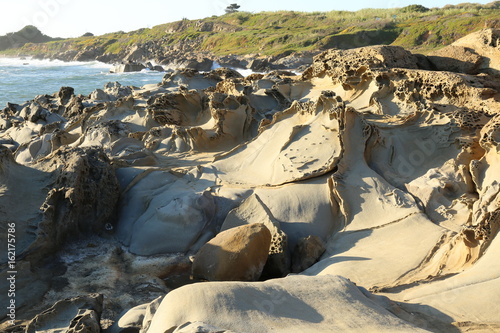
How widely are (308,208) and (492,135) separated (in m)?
1.51

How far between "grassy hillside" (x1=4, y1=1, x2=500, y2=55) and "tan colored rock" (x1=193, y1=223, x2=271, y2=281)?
653 inches

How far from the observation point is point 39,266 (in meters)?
3.43

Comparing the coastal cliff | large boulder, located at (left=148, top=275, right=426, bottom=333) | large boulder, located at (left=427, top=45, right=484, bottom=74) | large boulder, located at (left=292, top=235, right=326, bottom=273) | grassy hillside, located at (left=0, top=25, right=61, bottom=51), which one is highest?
grassy hillside, located at (left=0, top=25, right=61, bottom=51)

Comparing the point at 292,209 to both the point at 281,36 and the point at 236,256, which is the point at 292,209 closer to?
the point at 236,256

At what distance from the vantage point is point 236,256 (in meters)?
3.36

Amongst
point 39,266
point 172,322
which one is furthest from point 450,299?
point 39,266

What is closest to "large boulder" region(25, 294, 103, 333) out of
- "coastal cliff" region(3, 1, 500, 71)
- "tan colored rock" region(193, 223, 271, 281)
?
"tan colored rock" region(193, 223, 271, 281)

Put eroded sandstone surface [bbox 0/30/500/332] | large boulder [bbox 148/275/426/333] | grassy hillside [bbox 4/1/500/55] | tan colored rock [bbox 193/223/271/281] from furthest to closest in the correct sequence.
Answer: grassy hillside [bbox 4/1/500/55], tan colored rock [bbox 193/223/271/281], eroded sandstone surface [bbox 0/30/500/332], large boulder [bbox 148/275/426/333]

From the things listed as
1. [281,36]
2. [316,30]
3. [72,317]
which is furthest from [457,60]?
[281,36]

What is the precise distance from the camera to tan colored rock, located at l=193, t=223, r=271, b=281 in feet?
11.0

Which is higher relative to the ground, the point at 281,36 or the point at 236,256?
the point at 281,36

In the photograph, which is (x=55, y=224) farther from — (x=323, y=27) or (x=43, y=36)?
(x=43, y=36)

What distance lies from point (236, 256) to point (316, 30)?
29.9 m

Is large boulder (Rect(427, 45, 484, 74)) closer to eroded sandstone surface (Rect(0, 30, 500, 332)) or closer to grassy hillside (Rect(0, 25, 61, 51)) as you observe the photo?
eroded sandstone surface (Rect(0, 30, 500, 332))
